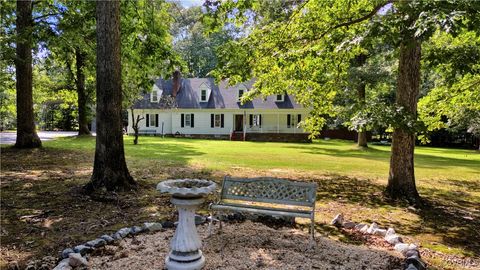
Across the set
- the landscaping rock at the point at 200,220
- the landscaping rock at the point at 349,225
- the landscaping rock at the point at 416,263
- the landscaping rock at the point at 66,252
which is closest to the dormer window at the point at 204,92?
the landscaping rock at the point at 200,220

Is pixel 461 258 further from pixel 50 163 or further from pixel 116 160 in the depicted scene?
pixel 50 163

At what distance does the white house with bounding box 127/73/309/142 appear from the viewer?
1489 inches

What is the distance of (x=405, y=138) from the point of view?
8391 mm

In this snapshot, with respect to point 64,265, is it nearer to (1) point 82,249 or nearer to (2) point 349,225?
(1) point 82,249

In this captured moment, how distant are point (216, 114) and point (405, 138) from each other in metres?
30.7

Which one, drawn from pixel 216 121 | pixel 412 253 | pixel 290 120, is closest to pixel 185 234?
pixel 412 253

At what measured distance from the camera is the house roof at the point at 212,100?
38.0m

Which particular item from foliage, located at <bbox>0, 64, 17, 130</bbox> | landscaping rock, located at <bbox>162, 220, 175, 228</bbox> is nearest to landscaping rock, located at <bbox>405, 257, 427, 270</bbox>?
landscaping rock, located at <bbox>162, 220, 175, 228</bbox>

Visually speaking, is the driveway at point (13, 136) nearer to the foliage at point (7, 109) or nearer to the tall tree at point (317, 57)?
the foliage at point (7, 109)

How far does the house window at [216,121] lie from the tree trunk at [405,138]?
3015 cm

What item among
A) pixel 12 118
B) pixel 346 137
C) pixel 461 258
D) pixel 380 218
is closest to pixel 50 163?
pixel 380 218

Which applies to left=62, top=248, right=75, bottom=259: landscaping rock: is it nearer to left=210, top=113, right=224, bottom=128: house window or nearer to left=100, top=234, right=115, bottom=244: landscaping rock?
left=100, top=234, right=115, bottom=244: landscaping rock

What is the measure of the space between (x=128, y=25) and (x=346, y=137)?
3569 cm

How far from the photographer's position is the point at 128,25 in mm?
11344
